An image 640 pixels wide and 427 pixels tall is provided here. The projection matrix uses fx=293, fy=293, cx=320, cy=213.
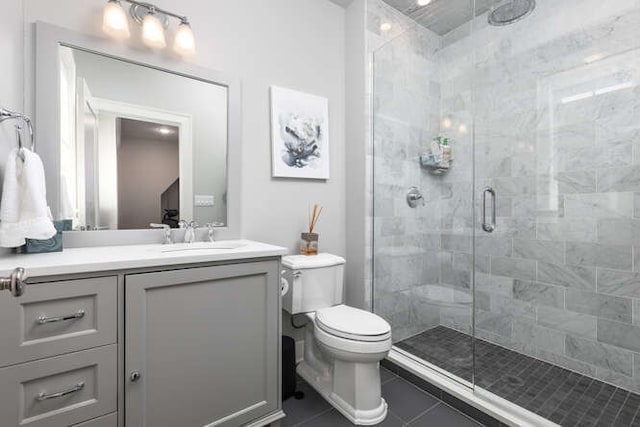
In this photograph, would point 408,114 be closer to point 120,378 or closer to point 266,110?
point 266,110

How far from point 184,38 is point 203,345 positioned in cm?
150

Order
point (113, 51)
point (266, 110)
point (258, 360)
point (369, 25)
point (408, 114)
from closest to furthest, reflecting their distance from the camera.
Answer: point (258, 360)
point (113, 51)
point (266, 110)
point (369, 25)
point (408, 114)

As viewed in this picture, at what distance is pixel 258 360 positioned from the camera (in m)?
1.29

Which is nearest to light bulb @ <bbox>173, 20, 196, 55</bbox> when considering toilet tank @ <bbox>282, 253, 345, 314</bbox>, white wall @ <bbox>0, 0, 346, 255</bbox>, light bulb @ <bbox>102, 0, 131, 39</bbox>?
white wall @ <bbox>0, 0, 346, 255</bbox>

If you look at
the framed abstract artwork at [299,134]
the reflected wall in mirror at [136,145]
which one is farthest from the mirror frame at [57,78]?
the framed abstract artwork at [299,134]

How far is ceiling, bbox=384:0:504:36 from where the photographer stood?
6.87 feet

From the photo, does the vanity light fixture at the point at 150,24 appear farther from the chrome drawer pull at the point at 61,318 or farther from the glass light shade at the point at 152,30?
the chrome drawer pull at the point at 61,318

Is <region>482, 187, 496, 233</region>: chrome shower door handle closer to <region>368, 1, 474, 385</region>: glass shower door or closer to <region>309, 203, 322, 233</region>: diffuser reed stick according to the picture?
<region>368, 1, 474, 385</region>: glass shower door

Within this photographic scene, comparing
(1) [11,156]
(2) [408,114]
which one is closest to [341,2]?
(2) [408,114]

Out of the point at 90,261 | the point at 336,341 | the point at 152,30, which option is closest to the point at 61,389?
the point at 90,261

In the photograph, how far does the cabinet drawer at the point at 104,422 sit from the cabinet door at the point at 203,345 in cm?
4

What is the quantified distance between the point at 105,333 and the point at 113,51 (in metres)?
1.31

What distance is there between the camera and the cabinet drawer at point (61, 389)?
84cm

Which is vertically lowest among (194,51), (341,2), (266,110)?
(266,110)
